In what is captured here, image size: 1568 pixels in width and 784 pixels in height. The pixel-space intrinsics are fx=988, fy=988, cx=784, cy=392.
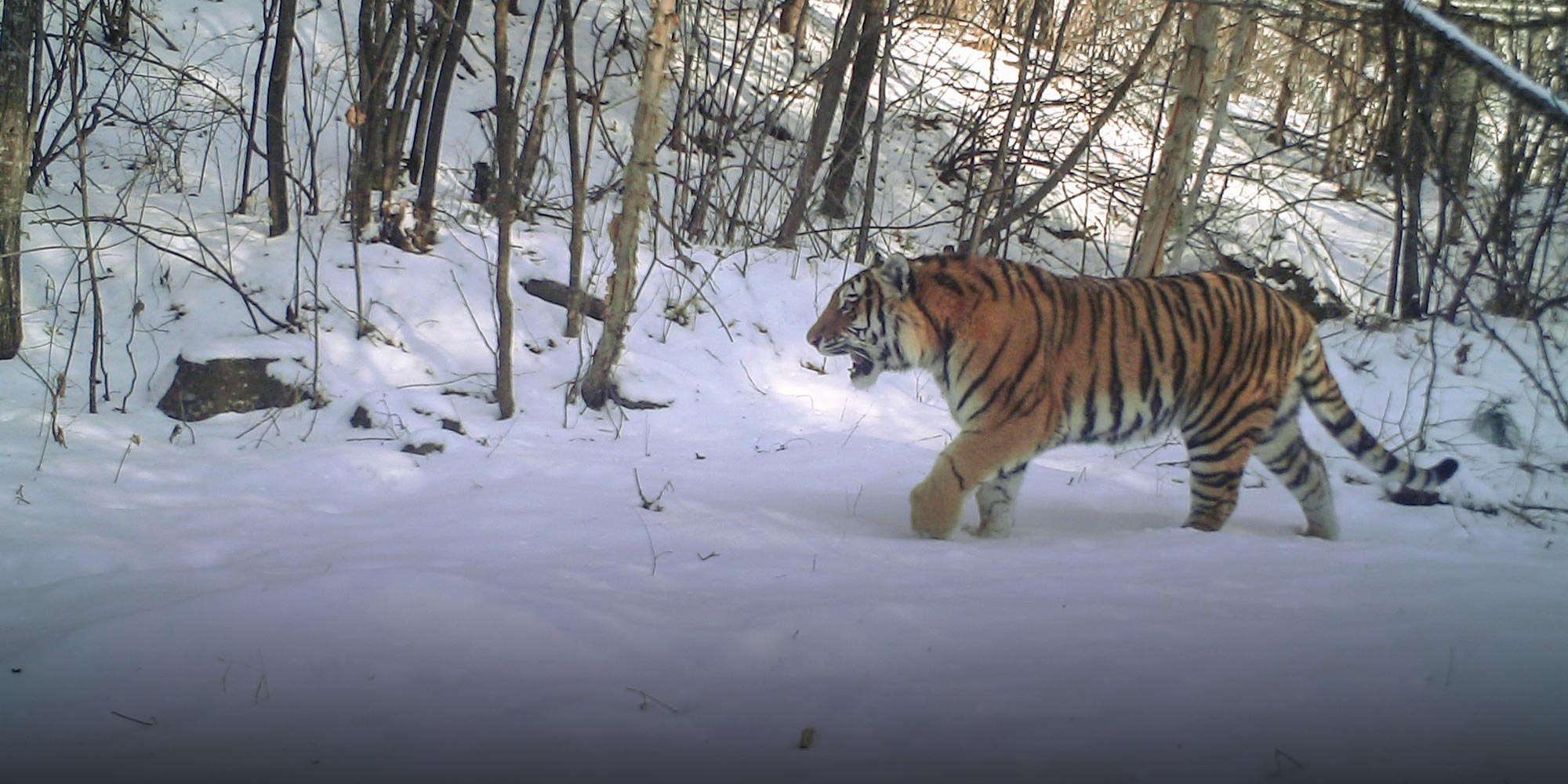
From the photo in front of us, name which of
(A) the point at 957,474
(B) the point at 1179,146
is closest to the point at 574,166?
(A) the point at 957,474

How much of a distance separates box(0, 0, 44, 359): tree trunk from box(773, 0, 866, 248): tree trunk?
5.60 meters

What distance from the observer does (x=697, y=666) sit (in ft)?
7.73

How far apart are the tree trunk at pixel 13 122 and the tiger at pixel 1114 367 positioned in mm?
4631

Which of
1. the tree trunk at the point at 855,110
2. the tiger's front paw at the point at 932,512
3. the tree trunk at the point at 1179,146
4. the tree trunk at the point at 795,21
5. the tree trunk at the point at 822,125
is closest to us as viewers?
the tiger's front paw at the point at 932,512

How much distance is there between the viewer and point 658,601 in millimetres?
2963

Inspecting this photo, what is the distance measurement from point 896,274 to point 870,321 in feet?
1.01

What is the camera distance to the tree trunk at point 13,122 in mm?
5348

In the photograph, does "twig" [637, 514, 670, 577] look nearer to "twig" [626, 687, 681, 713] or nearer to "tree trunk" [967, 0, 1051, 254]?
"twig" [626, 687, 681, 713]

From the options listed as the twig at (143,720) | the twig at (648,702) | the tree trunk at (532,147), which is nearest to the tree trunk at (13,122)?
the tree trunk at (532,147)

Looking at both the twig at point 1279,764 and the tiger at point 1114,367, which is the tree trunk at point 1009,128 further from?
the twig at point 1279,764

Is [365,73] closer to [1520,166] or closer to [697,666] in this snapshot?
[697,666]

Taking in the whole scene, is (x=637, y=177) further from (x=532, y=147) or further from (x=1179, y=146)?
(x=1179, y=146)

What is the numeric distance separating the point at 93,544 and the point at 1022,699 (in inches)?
128

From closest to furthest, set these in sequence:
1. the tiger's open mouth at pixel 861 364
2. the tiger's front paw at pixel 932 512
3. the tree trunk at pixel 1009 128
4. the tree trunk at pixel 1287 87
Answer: the tiger's front paw at pixel 932 512, the tiger's open mouth at pixel 861 364, the tree trunk at pixel 1009 128, the tree trunk at pixel 1287 87
